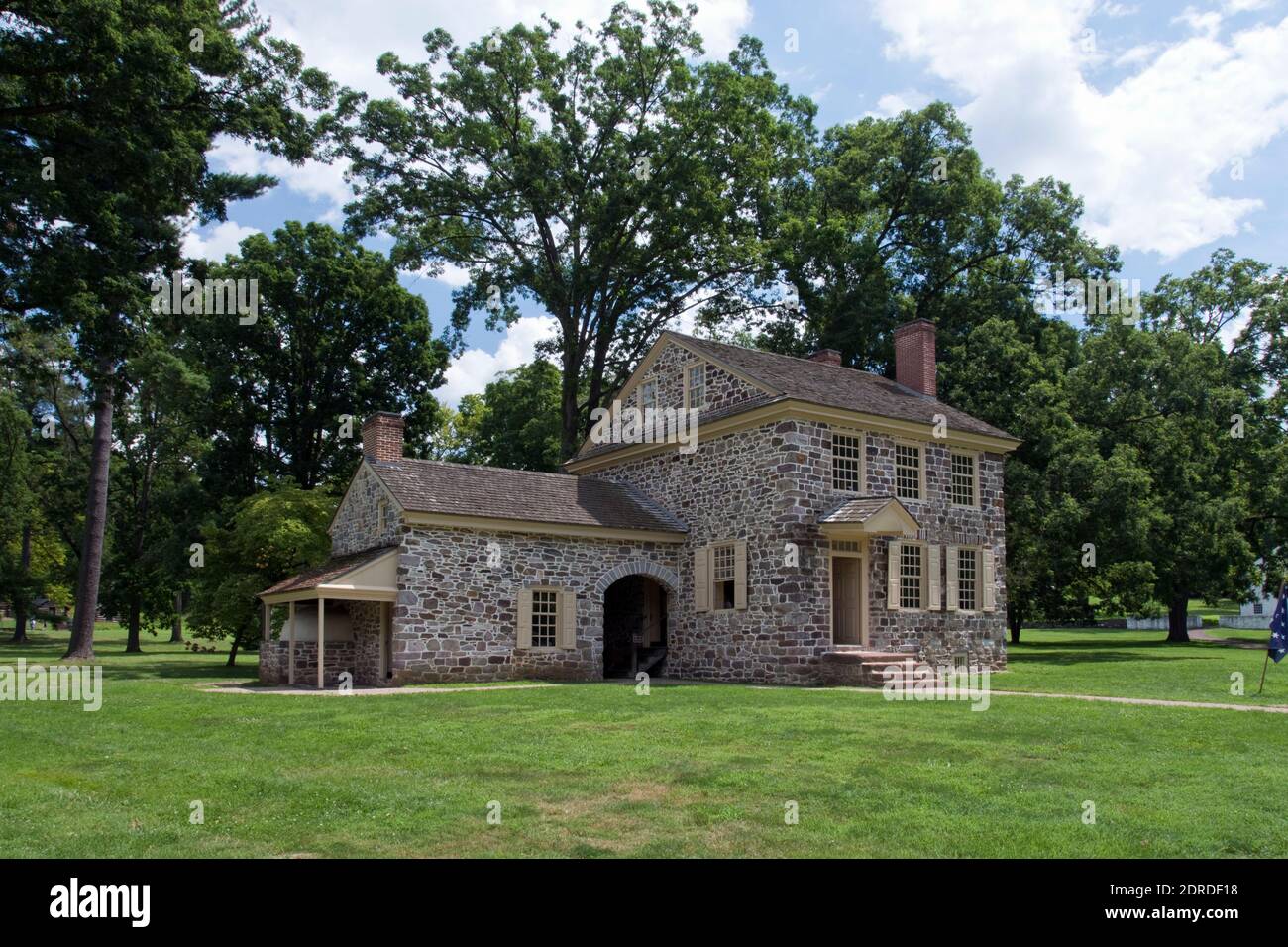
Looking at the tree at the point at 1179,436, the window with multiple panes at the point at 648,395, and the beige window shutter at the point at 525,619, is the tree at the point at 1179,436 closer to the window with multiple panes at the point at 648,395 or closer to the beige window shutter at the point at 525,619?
the window with multiple panes at the point at 648,395

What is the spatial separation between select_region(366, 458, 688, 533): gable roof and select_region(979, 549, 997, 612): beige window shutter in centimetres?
734

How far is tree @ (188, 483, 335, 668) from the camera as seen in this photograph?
2736 cm

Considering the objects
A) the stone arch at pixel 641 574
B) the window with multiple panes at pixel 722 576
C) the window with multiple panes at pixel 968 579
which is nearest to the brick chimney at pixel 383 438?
the stone arch at pixel 641 574

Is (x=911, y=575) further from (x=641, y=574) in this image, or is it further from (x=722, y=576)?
(x=641, y=574)

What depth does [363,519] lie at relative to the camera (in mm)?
23578

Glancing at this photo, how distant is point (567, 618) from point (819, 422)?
7010mm

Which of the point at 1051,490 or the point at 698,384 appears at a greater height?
the point at 698,384

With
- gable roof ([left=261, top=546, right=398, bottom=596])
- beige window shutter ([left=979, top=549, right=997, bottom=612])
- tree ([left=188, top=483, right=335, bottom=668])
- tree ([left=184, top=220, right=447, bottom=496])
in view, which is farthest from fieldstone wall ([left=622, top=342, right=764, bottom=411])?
tree ([left=184, top=220, right=447, bottom=496])

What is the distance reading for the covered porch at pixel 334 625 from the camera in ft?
66.0

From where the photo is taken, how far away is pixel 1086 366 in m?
36.5

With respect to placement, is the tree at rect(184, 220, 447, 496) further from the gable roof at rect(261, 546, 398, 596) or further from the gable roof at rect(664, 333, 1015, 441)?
the gable roof at rect(664, 333, 1015, 441)
